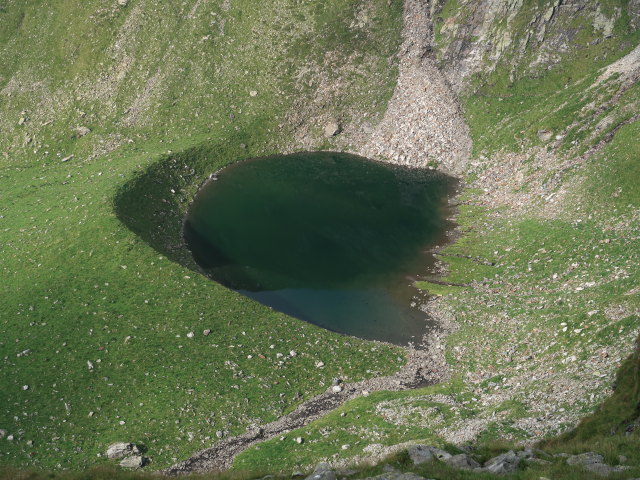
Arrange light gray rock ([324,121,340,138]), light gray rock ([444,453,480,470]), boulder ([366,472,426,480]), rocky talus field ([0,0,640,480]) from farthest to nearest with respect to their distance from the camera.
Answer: light gray rock ([324,121,340,138]) → rocky talus field ([0,0,640,480]) → light gray rock ([444,453,480,470]) → boulder ([366,472,426,480])

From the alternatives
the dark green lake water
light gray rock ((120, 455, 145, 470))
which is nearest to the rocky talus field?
light gray rock ((120, 455, 145, 470))

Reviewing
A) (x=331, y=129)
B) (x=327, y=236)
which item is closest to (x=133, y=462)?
(x=327, y=236)

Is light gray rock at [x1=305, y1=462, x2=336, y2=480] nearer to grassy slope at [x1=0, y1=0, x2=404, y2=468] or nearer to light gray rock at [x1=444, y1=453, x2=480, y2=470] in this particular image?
light gray rock at [x1=444, y1=453, x2=480, y2=470]

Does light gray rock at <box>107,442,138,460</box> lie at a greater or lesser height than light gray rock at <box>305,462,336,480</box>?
lesser

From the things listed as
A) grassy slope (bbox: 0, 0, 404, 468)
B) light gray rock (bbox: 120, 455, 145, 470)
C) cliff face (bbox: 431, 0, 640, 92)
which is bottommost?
light gray rock (bbox: 120, 455, 145, 470)

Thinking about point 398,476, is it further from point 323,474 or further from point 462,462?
point 323,474

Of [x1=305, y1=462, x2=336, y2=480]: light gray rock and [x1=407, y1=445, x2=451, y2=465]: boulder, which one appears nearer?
[x1=305, y1=462, x2=336, y2=480]: light gray rock

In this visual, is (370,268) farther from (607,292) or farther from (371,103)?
(371,103)
